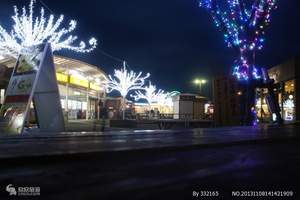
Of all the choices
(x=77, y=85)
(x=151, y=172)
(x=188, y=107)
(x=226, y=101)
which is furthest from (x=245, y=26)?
(x=77, y=85)

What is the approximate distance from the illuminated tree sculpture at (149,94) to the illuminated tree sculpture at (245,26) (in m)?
64.4

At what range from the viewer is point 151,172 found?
4902 millimetres

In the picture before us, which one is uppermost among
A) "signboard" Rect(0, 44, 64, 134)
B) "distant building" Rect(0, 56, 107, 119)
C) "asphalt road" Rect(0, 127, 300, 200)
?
"distant building" Rect(0, 56, 107, 119)

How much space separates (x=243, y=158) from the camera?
6.20 metres

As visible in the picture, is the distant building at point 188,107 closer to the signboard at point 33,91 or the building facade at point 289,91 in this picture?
the building facade at point 289,91

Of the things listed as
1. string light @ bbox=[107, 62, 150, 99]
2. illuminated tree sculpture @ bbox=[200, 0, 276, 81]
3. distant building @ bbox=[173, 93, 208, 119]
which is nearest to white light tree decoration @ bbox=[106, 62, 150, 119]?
string light @ bbox=[107, 62, 150, 99]

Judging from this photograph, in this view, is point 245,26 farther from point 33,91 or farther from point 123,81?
point 123,81

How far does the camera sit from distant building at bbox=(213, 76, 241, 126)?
19625mm

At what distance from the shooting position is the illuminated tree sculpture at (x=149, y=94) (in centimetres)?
8903

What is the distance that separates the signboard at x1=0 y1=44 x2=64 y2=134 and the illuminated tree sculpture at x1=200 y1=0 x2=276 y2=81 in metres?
12.8

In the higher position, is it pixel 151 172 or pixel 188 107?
pixel 188 107

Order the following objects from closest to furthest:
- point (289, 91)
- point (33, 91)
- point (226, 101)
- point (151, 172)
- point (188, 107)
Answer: point (151, 172) < point (33, 91) < point (226, 101) < point (188, 107) < point (289, 91)

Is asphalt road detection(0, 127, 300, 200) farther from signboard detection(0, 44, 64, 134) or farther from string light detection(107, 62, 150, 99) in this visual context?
string light detection(107, 62, 150, 99)

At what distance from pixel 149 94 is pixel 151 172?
83.8m
